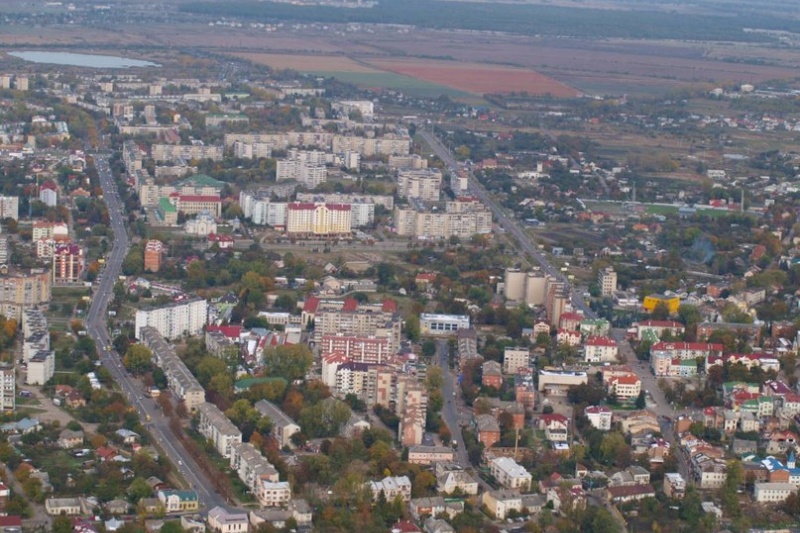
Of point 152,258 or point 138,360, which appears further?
point 152,258

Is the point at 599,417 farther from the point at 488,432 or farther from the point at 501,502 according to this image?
the point at 501,502

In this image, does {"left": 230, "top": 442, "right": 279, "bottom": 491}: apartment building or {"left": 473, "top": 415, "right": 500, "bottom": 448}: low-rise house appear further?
{"left": 473, "top": 415, "right": 500, "bottom": 448}: low-rise house

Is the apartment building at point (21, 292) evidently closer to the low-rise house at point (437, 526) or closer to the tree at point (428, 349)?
the tree at point (428, 349)

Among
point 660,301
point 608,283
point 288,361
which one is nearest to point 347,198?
point 608,283

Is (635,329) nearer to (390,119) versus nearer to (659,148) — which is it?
(659,148)

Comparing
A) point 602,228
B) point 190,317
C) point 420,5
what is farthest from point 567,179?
point 420,5

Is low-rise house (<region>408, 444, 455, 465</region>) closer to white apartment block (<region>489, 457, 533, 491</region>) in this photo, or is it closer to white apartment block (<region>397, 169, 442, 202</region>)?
white apartment block (<region>489, 457, 533, 491</region>)

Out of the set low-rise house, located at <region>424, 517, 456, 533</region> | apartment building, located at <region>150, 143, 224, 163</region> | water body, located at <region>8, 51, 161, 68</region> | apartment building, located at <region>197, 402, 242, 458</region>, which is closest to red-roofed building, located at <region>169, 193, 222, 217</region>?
apartment building, located at <region>150, 143, 224, 163</region>
